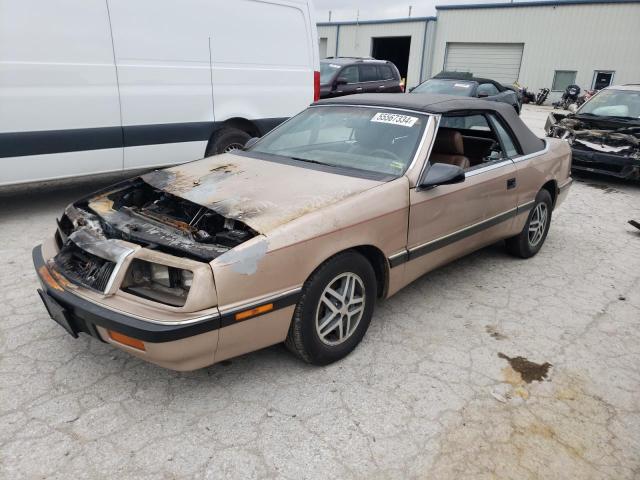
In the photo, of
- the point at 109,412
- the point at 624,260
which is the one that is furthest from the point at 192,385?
the point at 624,260

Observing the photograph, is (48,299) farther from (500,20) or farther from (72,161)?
(500,20)

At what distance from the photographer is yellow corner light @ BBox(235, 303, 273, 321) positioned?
2.30 m

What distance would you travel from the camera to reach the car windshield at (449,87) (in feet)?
37.7

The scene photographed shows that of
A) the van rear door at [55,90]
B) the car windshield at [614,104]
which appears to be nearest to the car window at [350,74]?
the car windshield at [614,104]

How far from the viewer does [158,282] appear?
2377mm

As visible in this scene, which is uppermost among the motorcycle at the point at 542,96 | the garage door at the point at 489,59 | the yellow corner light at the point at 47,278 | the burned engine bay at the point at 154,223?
the garage door at the point at 489,59

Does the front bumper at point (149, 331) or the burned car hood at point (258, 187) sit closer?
the front bumper at point (149, 331)

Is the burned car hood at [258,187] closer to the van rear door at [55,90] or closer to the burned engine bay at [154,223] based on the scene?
the burned engine bay at [154,223]

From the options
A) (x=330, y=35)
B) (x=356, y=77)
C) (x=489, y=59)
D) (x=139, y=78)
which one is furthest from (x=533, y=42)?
(x=139, y=78)

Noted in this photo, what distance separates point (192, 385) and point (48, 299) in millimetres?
857

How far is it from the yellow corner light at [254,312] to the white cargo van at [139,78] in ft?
11.8

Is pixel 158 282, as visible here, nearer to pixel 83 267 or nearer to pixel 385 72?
pixel 83 267

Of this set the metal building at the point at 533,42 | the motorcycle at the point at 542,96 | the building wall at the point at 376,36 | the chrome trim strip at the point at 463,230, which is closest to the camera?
the chrome trim strip at the point at 463,230

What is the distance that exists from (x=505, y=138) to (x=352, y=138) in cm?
147
